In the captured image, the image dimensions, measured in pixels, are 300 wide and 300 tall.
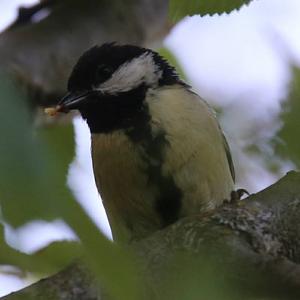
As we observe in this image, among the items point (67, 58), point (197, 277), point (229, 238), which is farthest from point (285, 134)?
point (67, 58)

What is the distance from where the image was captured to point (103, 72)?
3.05 m

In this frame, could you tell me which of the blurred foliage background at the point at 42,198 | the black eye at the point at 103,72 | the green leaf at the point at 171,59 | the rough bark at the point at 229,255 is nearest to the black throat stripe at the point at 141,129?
the black eye at the point at 103,72

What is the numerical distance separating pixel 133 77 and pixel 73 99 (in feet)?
1.08

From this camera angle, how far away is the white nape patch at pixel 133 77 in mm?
3008

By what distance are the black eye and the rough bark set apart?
1.56 meters

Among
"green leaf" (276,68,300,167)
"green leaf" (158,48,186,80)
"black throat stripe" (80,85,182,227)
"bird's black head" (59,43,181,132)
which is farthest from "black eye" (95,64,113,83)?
"green leaf" (276,68,300,167)

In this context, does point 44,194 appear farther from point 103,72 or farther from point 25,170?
point 103,72

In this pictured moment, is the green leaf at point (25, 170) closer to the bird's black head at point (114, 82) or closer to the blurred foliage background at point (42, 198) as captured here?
the blurred foliage background at point (42, 198)

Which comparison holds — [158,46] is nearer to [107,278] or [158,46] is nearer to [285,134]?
[285,134]

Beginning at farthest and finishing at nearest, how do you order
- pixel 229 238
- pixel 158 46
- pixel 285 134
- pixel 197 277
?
pixel 158 46, pixel 229 238, pixel 285 134, pixel 197 277

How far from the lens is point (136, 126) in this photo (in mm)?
2762

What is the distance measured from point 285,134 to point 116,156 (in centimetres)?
199

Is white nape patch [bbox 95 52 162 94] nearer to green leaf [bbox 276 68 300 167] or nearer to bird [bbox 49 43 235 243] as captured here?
bird [bbox 49 43 235 243]

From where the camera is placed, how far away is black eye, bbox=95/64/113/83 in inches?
119
